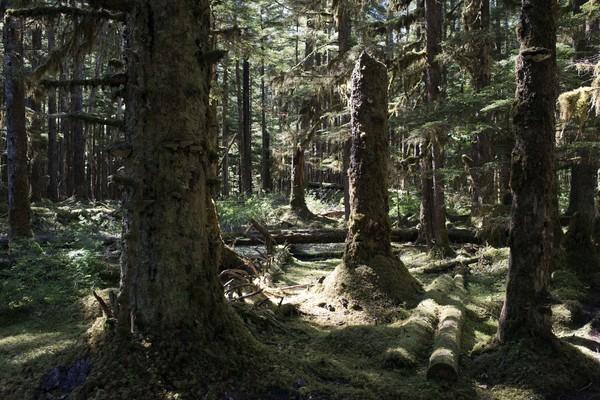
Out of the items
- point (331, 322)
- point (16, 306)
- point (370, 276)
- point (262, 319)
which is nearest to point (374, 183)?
point (370, 276)

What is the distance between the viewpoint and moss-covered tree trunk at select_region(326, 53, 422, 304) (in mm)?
8047

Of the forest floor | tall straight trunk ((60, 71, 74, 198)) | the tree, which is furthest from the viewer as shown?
tall straight trunk ((60, 71, 74, 198))

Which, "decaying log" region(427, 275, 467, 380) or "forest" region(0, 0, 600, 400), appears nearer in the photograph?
"forest" region(0, 0, 600, 400)

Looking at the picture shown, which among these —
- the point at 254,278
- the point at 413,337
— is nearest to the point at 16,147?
the point at 254,278

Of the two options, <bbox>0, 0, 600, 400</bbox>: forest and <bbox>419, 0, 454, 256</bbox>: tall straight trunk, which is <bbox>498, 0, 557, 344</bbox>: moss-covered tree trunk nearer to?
<bbox>0, 0, 600, 400</bbox>: forest

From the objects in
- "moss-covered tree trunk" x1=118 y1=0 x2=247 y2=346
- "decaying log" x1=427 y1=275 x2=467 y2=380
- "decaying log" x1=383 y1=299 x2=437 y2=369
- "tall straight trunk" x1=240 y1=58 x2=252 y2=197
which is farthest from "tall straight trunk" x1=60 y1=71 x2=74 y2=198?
Answer: "decaying log" x1=383 y1=299 x2=437 y2=369

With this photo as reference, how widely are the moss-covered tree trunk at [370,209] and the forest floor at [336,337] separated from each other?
40 centimetres

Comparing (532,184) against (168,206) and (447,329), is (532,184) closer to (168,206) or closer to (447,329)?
(447,329)

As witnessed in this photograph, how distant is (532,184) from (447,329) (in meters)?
2.13

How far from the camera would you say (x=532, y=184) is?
5.60 m

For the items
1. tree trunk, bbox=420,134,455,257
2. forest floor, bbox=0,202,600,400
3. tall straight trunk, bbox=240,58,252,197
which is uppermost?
tall straight trunk, bbox=240,58,252,197

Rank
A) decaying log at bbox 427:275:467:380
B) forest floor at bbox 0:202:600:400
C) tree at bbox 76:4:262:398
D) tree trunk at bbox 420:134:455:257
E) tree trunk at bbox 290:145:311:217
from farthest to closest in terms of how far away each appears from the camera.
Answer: tree trunk at bbox 290:145:311:217, tree trunk at bbox 420:134:455:257, decaying log at bbox 427:275:467:380, forest floor at bbox 0:202:600:400, tree at bbox 76:4:262:398

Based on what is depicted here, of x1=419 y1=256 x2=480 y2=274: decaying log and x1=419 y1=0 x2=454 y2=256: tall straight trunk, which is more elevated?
x1=419 y1=0 x2=454 y2=256: tall straight trunk

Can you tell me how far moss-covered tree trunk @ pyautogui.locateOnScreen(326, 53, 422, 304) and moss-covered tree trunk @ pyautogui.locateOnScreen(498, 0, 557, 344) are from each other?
2.49 metres
